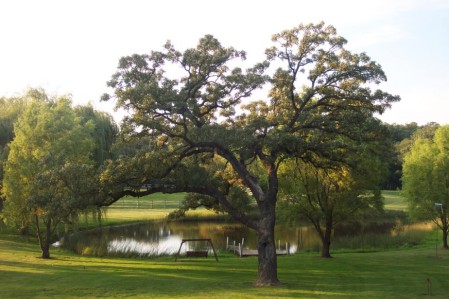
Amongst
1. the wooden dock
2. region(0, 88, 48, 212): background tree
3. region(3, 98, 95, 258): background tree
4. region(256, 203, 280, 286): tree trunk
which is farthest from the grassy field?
region(0, 88, 48, 212): background tree

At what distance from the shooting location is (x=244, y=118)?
2005 centimetres

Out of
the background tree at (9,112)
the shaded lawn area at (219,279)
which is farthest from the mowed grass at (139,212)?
the shaded lawn area at (219,279)

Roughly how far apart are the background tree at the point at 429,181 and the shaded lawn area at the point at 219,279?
5.34 m

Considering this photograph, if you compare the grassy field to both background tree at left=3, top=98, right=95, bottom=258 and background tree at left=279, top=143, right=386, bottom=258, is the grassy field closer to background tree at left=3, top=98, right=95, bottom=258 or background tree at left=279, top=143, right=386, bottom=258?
background tree at left=3, top=98, right=95, bottom=258

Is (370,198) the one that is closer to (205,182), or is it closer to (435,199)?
(435,199)

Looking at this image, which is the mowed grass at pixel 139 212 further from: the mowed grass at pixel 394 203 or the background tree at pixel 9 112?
the mowed grass at pixel 394 203

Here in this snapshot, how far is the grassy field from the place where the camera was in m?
15.1

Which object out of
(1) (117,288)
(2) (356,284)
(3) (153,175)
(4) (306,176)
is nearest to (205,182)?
(3) (153,175)

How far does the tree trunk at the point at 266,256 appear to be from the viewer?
16.8 meters

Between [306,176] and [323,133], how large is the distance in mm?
7845

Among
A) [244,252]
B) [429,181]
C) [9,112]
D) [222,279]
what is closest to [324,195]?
[244,252]

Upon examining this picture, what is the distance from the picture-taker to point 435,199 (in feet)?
101

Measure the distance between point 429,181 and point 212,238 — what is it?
19.3 metres

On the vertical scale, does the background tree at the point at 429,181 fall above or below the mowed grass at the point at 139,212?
above
